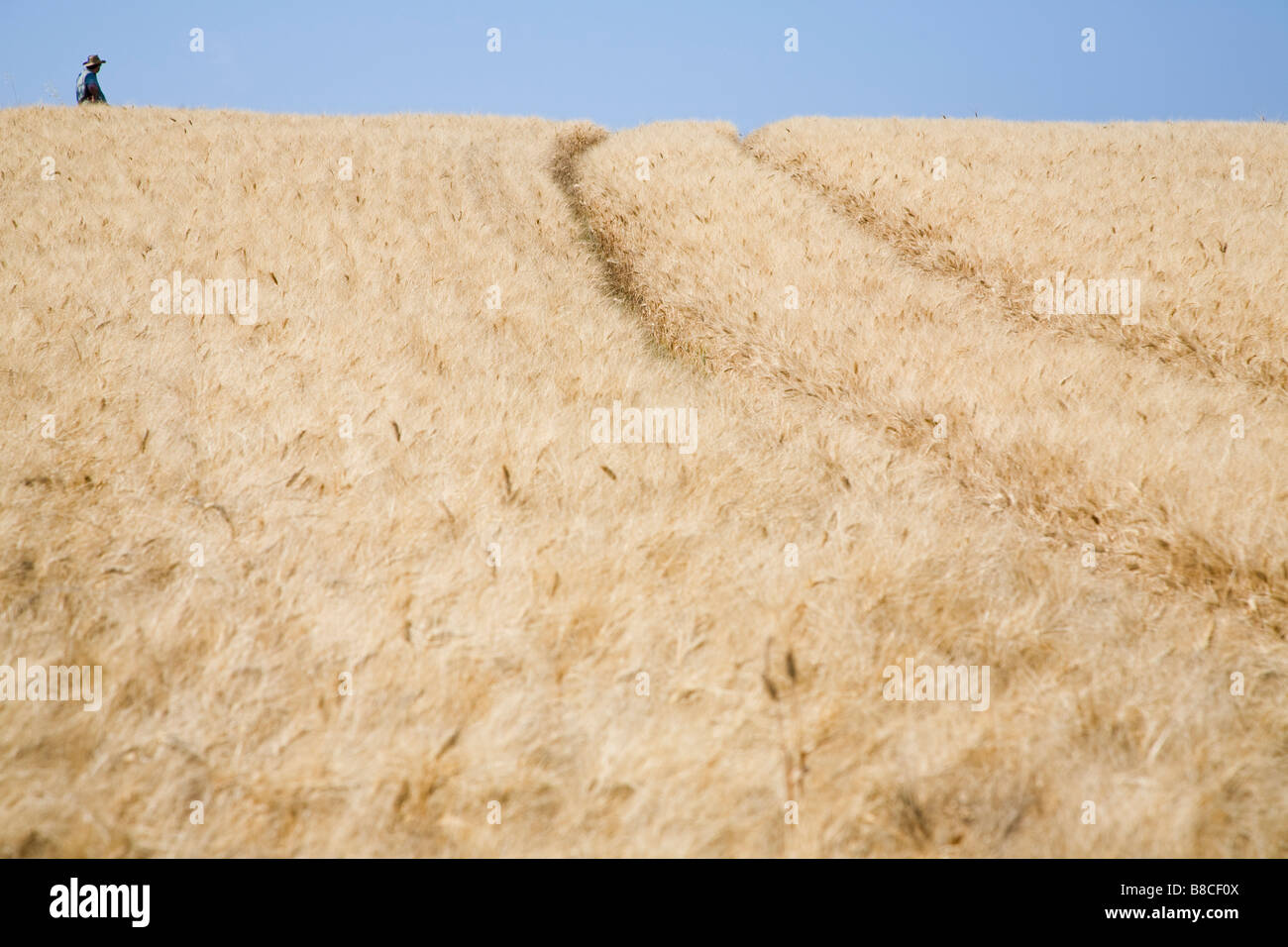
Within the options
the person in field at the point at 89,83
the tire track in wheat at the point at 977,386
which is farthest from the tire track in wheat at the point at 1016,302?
the person in field at the point at 89,83

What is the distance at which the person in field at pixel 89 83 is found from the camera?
1683cm

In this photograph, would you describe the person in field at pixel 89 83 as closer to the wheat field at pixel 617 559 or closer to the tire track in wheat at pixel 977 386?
the wheat field at pixel 617 559

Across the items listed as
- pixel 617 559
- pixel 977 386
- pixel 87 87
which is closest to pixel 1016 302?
pixel 977 386

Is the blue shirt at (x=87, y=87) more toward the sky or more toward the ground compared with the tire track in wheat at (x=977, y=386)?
more toward the sky

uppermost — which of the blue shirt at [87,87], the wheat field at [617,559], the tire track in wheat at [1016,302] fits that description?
the blue shirt at [87,87]

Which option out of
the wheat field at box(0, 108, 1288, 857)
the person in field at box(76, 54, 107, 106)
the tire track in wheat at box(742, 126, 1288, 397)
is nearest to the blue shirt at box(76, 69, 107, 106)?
the person in field at box(76, 54, 107, 106)

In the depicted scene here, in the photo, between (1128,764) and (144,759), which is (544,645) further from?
(1128,764)

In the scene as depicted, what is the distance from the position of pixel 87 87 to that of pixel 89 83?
0.12 m

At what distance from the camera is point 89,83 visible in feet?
55.8

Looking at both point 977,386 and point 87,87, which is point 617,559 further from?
point 87,87

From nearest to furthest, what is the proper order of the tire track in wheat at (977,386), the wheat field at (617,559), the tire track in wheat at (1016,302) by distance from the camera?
the wheat field at (617,559) < the tire track in wheat at (977,386) < the tire track in wheat at (1016,302)
